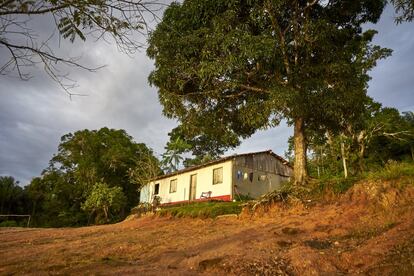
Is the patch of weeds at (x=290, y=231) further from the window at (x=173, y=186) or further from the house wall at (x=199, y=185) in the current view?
the window at (x=173, y=186)

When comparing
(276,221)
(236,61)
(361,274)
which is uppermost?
(236,61)

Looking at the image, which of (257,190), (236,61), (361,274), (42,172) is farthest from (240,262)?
(42,172)

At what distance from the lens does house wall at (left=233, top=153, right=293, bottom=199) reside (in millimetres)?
24391

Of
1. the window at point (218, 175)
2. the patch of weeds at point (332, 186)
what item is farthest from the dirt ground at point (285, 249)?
the window at point (218, 175)

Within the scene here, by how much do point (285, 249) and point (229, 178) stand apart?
628 inches

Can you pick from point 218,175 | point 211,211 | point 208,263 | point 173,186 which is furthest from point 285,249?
point 173,186

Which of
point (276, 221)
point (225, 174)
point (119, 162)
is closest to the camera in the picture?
point (276, 221)

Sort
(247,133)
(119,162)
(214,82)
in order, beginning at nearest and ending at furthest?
(214,82) < (247,133) < (119,162)

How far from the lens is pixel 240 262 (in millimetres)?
7109

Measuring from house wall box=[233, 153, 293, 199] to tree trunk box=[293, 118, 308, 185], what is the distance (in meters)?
9.27

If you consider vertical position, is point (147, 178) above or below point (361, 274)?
above

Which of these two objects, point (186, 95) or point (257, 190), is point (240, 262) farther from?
point (257, 190)

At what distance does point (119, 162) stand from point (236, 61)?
29.4 m

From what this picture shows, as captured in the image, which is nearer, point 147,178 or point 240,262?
point 240,262
